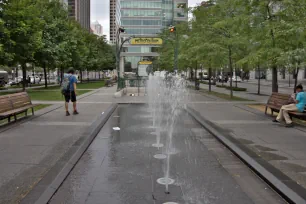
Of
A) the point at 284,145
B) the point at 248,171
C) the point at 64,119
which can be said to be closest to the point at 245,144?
→ the point at 284,145

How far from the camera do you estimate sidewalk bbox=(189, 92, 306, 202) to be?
229 inches

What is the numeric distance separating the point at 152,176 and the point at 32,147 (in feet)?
11.1

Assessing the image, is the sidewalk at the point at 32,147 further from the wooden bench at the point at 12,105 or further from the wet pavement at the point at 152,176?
the wet pavement at the point at 152,176

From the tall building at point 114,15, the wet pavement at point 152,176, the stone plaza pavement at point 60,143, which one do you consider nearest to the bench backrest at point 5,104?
the stone plaza pavement at point 60,143

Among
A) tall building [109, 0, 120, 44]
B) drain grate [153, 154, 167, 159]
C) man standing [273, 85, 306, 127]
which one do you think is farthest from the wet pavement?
tall building [109, 0, 120, 44]

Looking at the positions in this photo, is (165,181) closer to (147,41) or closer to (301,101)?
(301,101)

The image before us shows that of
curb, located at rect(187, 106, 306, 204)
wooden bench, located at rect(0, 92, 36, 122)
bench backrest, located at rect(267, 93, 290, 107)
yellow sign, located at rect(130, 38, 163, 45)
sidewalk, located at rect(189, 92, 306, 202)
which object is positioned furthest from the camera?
yellow sign, located at rect(130, 38, 163, 45)

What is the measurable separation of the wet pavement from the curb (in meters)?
0.14

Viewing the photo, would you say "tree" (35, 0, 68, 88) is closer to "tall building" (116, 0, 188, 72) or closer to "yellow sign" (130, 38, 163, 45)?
"yellow sign" (130, 38, 163, 45)

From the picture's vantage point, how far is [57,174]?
216 inches

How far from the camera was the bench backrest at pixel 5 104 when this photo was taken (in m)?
10.3

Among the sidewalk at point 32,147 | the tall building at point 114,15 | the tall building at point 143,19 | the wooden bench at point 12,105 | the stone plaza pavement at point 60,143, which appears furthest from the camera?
the tall building at point 114,15

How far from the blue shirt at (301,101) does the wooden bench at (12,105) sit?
30.6 ft

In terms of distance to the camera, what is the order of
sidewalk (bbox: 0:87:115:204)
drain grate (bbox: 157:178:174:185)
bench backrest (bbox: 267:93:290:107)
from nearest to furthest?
1. sidewalk (bbox: 0:87:115:204)
2. drain grate (bbox: 157:178:174:185)
3. bench backrest (bbox: 267:93:290:107)
